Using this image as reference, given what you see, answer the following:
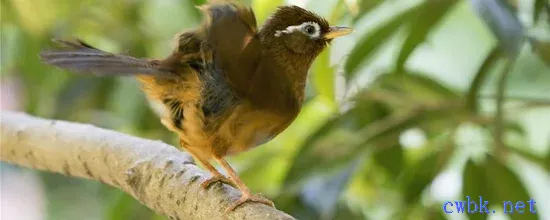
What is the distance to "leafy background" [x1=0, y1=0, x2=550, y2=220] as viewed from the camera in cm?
138

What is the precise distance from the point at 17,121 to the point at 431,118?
29.2 inches

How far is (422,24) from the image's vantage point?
133 cm

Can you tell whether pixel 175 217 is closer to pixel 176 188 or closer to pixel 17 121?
pixel 176 188

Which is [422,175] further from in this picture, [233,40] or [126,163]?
[233,40]

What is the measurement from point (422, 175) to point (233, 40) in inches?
26.8

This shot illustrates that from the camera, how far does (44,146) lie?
1425 mm

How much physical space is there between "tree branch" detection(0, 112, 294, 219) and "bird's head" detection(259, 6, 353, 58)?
0.21m

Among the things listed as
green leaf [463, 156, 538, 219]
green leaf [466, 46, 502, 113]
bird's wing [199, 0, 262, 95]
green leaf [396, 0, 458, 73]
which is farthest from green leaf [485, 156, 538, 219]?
bird's wing [199, 0, 262, 95]

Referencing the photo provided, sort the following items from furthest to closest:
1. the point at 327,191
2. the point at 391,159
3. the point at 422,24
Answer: the point at 391,159 → the point at 327,191 → the point at 422,24

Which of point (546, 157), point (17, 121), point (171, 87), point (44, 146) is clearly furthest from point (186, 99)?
point (546, 157)

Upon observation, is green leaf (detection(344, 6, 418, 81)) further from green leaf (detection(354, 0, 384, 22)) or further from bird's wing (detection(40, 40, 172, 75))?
bird's wing (detection(40, 40, 172, 75))

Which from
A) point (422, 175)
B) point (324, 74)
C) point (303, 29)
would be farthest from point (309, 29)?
point (422, 175)

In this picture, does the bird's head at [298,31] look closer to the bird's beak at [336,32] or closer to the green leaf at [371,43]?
the bird's beak at [336,32]

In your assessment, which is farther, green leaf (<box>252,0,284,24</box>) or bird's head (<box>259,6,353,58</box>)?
green leaf (<box>252,0,284,24</box>)
